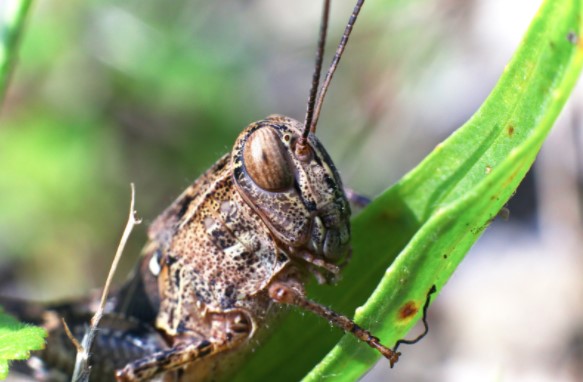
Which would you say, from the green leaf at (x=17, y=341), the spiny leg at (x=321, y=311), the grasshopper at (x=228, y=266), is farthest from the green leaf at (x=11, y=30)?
the spiny leg at (x=321, y=311)

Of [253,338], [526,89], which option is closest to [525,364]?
[253,338]

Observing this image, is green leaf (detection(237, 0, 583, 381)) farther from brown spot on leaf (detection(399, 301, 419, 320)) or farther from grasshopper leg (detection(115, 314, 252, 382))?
grasshopper leg (detection(115, 314, 252, 382))

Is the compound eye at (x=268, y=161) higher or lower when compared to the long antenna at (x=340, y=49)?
lower

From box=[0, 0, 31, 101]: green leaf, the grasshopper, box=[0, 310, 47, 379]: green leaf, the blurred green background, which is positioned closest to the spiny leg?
the grasshopper

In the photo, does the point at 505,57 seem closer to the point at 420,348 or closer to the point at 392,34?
the point at 392,34

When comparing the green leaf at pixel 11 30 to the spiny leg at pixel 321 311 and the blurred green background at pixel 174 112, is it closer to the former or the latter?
the spiny leg at pixel 321 311

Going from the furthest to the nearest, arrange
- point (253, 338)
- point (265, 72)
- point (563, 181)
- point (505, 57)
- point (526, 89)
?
point (265, 72), point (505, 57), point (563, 181), point (253, 338), point (526, 89)

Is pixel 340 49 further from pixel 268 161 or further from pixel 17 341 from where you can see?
pixel 17 341

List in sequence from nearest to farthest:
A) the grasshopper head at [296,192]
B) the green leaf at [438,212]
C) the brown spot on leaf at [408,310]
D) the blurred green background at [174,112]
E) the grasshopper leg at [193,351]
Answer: the green leaf at [438,212]
the brown spot on leaf at [408,310]
the grasshopper head at [296,192]
the grasshopper leg at [193,351]
the blurred green background at [174,112]
